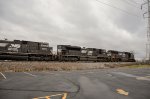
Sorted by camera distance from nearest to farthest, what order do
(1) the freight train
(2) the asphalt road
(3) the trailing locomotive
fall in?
(2) the asphalt road < (3) the trailing locomotive < (1) the freight train

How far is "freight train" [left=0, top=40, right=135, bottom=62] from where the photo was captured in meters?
32.3

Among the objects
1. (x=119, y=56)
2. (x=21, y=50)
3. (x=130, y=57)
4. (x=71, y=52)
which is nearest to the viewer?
(x=21, y=50)

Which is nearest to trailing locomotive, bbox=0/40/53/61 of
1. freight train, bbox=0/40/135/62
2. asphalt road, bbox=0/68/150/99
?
freight train, bbox=0/40/135/62

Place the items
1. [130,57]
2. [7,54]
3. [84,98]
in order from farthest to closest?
1. [130,57]
2. [7,54]
3. [84,98]

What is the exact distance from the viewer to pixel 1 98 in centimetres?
716

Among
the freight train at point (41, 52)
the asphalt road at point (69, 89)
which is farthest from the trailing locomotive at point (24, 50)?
the asphalt road at point (69, 89)

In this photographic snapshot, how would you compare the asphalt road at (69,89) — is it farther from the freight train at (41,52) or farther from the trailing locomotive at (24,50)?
the freight train at (41,52)

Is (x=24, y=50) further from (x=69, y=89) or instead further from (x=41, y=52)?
(x=69, y=89)

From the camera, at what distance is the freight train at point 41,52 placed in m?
32.3

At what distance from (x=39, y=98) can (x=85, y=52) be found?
139 ft

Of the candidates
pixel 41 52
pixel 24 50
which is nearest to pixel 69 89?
pixel 24 50

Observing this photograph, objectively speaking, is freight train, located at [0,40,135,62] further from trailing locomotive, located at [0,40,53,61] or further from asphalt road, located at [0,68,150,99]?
asphalt road, located at [0,68,150,99]

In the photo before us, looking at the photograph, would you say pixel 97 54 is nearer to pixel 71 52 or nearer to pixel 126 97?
pixel 71 52

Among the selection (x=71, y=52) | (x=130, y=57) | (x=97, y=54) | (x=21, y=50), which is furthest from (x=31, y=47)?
(x=130, y=57)
